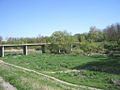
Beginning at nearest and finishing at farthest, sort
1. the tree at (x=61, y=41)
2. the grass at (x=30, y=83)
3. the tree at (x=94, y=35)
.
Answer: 1. the grass at (x=30, y=83)
2. the tree at (x=61, y=41)
3. the tree at (x=94, y=35)

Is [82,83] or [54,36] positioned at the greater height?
[54,36]

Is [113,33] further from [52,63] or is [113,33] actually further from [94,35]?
[52,63]

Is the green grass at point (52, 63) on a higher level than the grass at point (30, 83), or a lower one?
lower

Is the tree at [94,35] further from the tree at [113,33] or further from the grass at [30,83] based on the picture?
the grass at [30,83]

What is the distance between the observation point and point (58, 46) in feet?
307

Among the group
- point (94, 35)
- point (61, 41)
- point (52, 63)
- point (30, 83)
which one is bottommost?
point (52, 63)

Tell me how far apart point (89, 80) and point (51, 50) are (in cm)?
7026

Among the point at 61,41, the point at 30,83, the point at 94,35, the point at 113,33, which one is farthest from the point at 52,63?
the point at 113,33

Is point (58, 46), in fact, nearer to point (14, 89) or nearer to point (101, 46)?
point (101, 46)

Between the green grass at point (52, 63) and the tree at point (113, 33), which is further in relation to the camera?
the tree at point (113, 33)

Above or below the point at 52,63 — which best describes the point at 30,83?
above

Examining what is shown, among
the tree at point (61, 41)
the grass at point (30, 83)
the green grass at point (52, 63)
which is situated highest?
the tree at point (61, 41)

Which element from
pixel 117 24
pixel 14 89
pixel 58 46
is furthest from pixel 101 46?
pixel 14 89

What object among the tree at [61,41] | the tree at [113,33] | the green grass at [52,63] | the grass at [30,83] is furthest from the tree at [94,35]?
the grass at [30,83]
